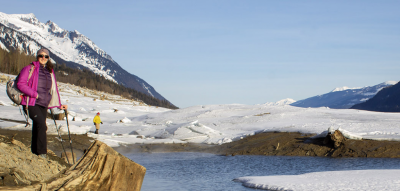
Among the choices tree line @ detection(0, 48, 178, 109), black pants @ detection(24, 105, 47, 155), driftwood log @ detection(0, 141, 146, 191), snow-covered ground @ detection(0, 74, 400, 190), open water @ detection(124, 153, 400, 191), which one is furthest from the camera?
tree line @ detection(0, 48, 178, 109)

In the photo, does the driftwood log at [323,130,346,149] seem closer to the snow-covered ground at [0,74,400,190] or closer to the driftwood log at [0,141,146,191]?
the snow-covered ground at [0,74,400,190]

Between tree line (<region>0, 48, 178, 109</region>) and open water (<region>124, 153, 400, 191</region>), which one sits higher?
tree line (<region>0, 48, 178, 109</region>)

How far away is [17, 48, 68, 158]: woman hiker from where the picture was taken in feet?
20.9

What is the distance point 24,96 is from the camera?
20.9 ft

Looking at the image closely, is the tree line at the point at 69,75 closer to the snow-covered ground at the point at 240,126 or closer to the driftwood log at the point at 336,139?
the snow-covered ground at the point at 240,126

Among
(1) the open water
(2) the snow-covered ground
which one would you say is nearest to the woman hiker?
(1) the open water

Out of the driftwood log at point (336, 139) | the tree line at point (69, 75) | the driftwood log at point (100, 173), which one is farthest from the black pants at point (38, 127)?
the tree line at point (69, 75)

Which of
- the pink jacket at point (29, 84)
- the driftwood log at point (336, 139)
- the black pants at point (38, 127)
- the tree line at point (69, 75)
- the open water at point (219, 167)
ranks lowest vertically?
the open water at point (219, 167)

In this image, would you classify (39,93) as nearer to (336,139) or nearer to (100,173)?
(100,173)

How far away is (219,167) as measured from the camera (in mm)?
15453

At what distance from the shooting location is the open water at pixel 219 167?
11.6m

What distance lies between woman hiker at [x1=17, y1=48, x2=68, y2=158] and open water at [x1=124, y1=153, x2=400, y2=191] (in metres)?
4.57

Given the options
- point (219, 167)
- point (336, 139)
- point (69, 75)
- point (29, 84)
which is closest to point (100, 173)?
point (29, 84)

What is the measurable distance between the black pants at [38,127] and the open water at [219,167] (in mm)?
4319
